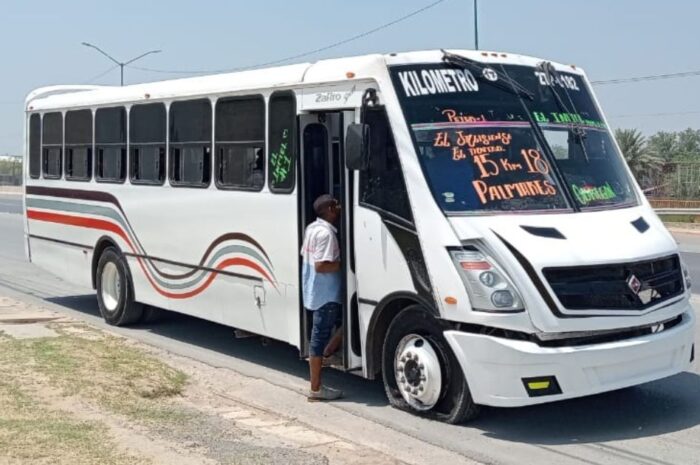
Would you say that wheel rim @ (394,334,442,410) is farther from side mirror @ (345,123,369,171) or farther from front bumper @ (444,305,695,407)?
side mirror @ (345,123,369,171)

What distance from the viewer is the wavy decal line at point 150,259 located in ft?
29.3

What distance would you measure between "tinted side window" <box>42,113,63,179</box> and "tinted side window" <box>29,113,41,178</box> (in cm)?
15

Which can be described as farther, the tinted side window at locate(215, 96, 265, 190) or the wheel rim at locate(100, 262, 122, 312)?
the wheel rim at locate(100, 262, 122, 312)

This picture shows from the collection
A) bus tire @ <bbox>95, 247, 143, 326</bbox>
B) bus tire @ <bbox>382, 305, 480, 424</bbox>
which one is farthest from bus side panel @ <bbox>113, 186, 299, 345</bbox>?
bus tire @ <bbox>382, 305, 480, 424</bbox>

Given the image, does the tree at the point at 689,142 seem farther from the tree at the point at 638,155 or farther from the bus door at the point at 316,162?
the bus door at the point at 316,162

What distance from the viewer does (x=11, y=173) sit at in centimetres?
8531

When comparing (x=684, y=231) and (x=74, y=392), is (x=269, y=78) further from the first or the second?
(x=684, y=231)

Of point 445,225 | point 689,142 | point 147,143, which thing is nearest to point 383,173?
point 445,225

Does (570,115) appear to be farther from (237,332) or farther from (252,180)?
(237,332)

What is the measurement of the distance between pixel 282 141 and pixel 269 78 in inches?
25.2

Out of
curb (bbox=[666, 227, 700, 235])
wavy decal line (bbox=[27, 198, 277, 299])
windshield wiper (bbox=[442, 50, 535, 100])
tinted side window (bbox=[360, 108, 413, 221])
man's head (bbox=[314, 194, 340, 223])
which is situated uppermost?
windshield wiper (bbox=[442, 50, 535, 100])

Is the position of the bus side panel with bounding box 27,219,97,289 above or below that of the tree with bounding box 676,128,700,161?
below

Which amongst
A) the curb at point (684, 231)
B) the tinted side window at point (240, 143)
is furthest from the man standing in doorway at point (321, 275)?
the curb at point (684, 231)

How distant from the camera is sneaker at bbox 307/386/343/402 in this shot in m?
7.88
